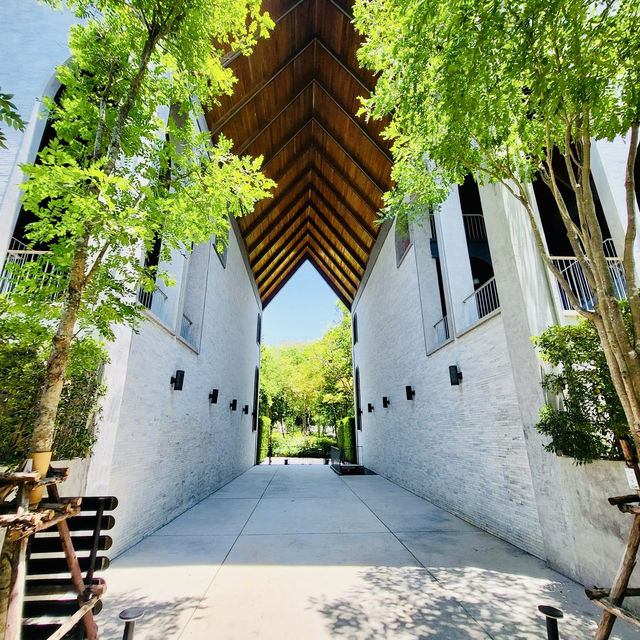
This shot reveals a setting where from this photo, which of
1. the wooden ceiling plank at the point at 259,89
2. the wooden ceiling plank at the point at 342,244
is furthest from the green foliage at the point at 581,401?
the wooden ceiling plank at the point at 342,244

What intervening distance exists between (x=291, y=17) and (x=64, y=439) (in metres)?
8.97

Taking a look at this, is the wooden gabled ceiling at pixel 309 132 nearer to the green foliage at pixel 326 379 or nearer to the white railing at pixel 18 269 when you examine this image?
the white railing at pixel 18 269

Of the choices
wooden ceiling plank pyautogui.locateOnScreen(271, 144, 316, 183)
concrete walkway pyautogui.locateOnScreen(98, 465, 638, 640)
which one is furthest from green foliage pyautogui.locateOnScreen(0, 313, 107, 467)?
wooden ceiling plank pyautogui.locateOnScreen(271, 144, 316, 183)

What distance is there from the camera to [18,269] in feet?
7.51

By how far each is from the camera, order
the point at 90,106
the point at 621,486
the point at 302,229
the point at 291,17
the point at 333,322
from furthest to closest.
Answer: the point at 333,322, the point at 302,229, the point at 291,17, the point at 621,486, the point at 90,106

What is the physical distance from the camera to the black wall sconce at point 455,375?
18.8ft

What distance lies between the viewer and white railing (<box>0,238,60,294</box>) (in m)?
2.24

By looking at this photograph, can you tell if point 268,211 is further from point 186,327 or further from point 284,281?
point 284,281

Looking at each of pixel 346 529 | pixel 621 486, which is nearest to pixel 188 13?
pixel 621 486

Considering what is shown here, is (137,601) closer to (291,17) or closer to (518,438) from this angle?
(518,438)

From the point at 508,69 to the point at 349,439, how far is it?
16.7m

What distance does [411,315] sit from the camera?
27.7 ft

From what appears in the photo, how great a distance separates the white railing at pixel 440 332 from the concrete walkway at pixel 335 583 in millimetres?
3511

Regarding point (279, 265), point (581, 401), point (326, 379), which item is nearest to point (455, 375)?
point (581, 401)
